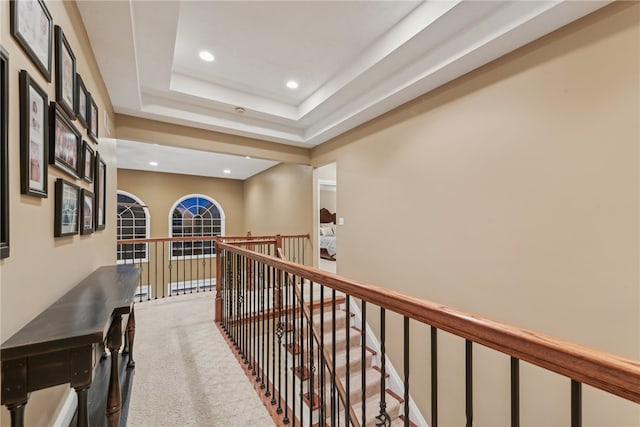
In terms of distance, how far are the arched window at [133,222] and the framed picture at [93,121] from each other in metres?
5.65

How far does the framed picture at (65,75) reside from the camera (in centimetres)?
136

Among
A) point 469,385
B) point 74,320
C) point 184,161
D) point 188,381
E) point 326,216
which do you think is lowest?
point 188,381

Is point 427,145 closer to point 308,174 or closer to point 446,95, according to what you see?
point 446,95

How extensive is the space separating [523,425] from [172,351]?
318 cm

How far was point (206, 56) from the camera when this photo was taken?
282 centimetres

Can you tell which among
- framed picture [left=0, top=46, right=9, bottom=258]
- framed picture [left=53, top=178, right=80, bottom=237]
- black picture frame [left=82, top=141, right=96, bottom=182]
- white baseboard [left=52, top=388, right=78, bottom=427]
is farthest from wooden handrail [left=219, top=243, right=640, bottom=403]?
black picture frame [left=82, top=141, right=96, bottom=182]

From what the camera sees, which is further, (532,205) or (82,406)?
(532,205)

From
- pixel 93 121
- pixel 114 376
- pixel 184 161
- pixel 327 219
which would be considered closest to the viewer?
pixel 114 376

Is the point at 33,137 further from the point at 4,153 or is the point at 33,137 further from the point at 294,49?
the point at 294,49

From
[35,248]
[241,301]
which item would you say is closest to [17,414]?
[35,248]

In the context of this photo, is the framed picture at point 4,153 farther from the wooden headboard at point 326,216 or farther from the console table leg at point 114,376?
the wooden headboard at point 326,216

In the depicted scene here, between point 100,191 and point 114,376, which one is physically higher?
point 100,191

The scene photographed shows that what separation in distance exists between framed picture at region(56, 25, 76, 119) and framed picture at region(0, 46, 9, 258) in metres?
0.56

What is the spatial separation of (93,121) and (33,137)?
1.21 m
